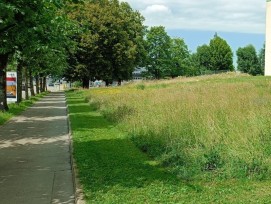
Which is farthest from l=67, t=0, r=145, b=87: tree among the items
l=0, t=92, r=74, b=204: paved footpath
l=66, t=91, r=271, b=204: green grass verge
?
l=66, t=91, r=271, b=204: green grass verge

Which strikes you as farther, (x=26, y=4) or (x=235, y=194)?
(x=26, y=4)

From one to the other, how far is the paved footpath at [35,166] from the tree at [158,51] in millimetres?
78324

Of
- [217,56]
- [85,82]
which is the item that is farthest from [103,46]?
[217,56]

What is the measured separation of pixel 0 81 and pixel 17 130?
7.49m

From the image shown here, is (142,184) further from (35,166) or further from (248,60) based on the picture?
(248,60)

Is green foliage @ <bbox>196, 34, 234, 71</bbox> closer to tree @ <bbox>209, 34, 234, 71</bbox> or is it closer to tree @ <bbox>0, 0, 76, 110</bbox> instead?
tree @ <bbox>209, 34, 234, 71</bbox>

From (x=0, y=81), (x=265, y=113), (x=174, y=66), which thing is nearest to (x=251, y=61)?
(x=174, y=66)

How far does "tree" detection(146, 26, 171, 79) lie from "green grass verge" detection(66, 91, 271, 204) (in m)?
84.2

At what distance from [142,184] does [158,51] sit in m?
89.8

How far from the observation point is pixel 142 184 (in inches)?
286

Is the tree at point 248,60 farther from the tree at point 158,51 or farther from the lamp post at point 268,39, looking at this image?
the lamp post at point 268,39

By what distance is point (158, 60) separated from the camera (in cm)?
9412

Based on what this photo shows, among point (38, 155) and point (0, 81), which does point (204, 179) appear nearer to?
point (38, 155)

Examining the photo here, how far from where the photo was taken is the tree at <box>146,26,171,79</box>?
309ft
